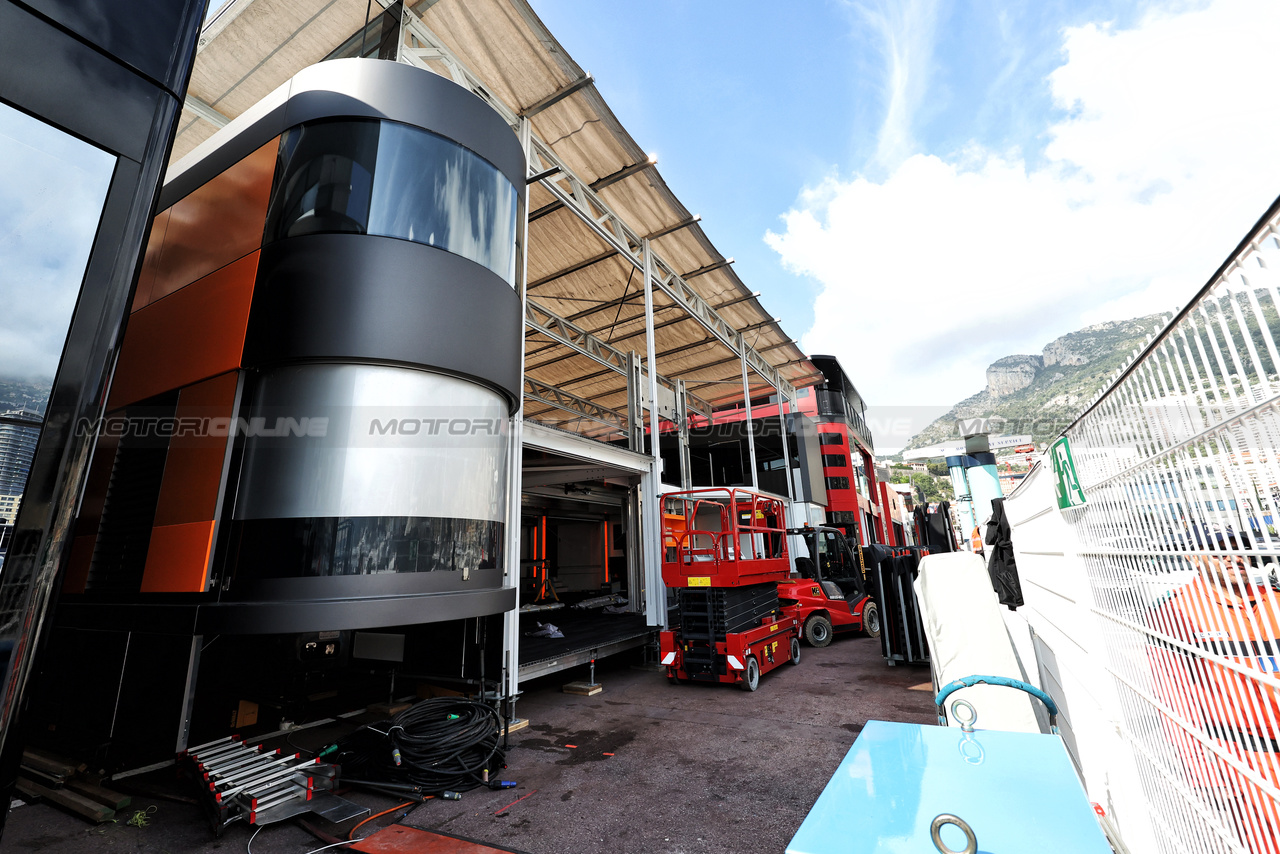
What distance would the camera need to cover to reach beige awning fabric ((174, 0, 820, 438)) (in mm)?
6809

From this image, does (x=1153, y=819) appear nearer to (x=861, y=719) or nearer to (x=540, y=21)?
(x=861, y=719)

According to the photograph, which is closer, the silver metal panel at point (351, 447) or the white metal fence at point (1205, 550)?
the white metal fence at point (1205, 550)

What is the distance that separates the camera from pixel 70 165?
6.88 ft

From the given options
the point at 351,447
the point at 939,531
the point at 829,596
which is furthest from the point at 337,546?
the point at 829,596

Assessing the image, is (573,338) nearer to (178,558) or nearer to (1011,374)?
(178,558)

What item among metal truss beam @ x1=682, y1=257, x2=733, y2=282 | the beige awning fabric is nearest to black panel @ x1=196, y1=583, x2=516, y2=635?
the beige awning fabric

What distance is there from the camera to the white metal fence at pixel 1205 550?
1.29m

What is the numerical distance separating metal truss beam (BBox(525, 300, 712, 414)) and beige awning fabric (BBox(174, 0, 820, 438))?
0.36 m

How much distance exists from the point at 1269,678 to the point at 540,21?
8.62 meters

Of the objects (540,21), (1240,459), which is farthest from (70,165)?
(540,21)

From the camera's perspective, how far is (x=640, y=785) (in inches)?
181

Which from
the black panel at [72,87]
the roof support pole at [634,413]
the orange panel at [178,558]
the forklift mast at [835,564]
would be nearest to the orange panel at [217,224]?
the orange panel at [178,558]

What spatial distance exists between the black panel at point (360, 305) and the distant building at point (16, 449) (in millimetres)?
2590

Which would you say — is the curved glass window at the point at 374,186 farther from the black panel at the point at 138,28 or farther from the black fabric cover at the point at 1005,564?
the black fabric cover at the point at 1005,564
